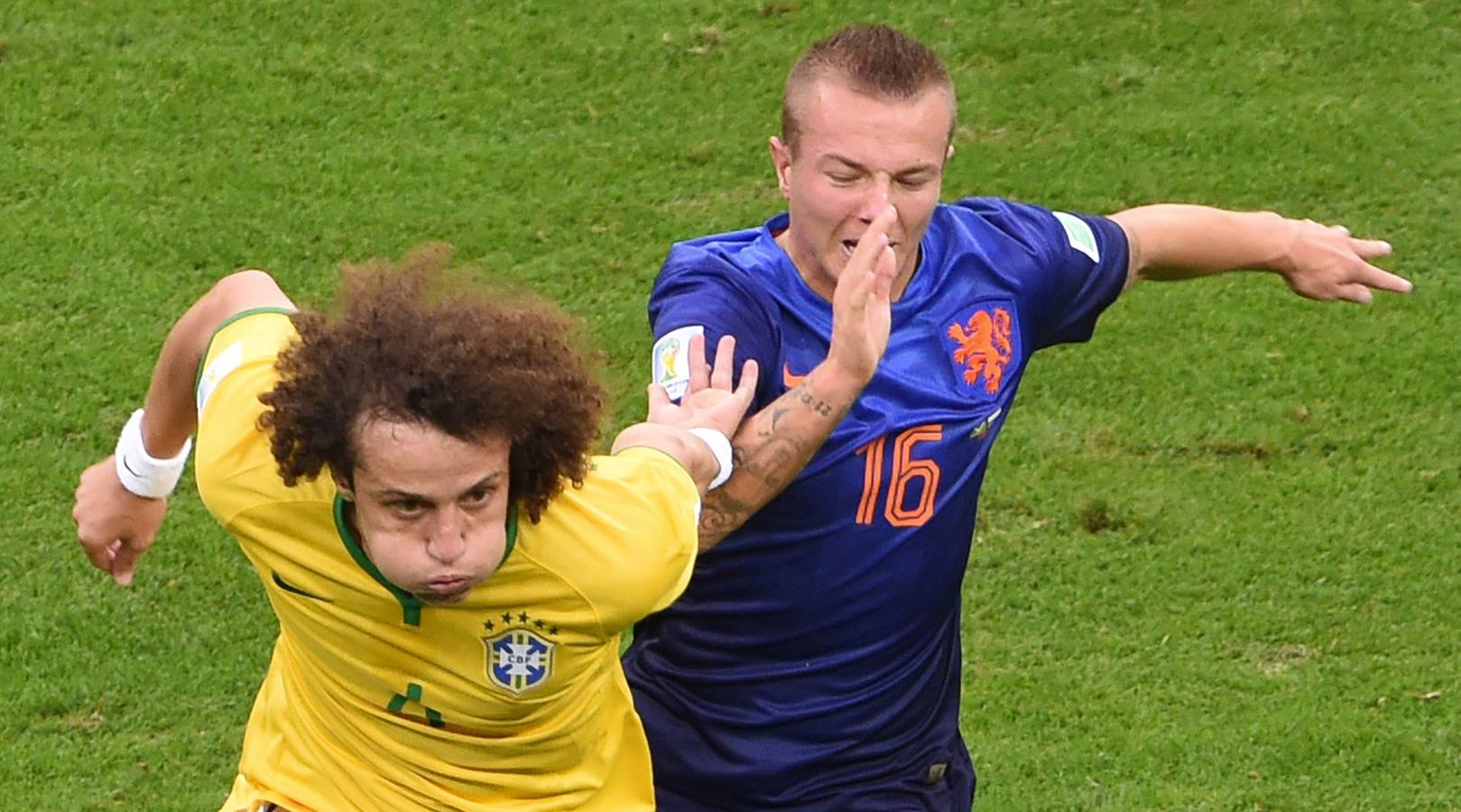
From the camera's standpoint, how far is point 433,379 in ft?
10.1

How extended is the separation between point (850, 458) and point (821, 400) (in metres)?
0.28

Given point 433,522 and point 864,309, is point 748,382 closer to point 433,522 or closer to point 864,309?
point 864,309

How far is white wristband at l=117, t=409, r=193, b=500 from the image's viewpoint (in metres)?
3.89

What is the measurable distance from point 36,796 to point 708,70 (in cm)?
426

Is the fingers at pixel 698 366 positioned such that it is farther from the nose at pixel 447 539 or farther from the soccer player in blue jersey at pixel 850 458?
the nose at pixel 447 539

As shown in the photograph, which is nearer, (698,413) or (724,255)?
(698,413)

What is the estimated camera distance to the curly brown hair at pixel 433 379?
3098 mm

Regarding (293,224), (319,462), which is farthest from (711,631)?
(293,224)

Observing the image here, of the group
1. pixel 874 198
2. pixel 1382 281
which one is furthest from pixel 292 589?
pixel 1382 281

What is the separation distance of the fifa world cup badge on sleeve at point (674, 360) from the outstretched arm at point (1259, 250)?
107cm

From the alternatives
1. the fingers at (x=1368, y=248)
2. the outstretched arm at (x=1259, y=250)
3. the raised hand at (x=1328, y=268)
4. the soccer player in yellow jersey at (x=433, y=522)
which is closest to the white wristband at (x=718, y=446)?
the soccer player in yellow jersey at (x=433, y=522)

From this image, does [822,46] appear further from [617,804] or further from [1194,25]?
[1194,25]

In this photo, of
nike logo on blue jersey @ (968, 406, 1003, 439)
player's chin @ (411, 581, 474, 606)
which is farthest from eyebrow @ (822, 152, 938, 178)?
player's chin @ (411, 581, 474, 606)

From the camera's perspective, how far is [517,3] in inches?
355
